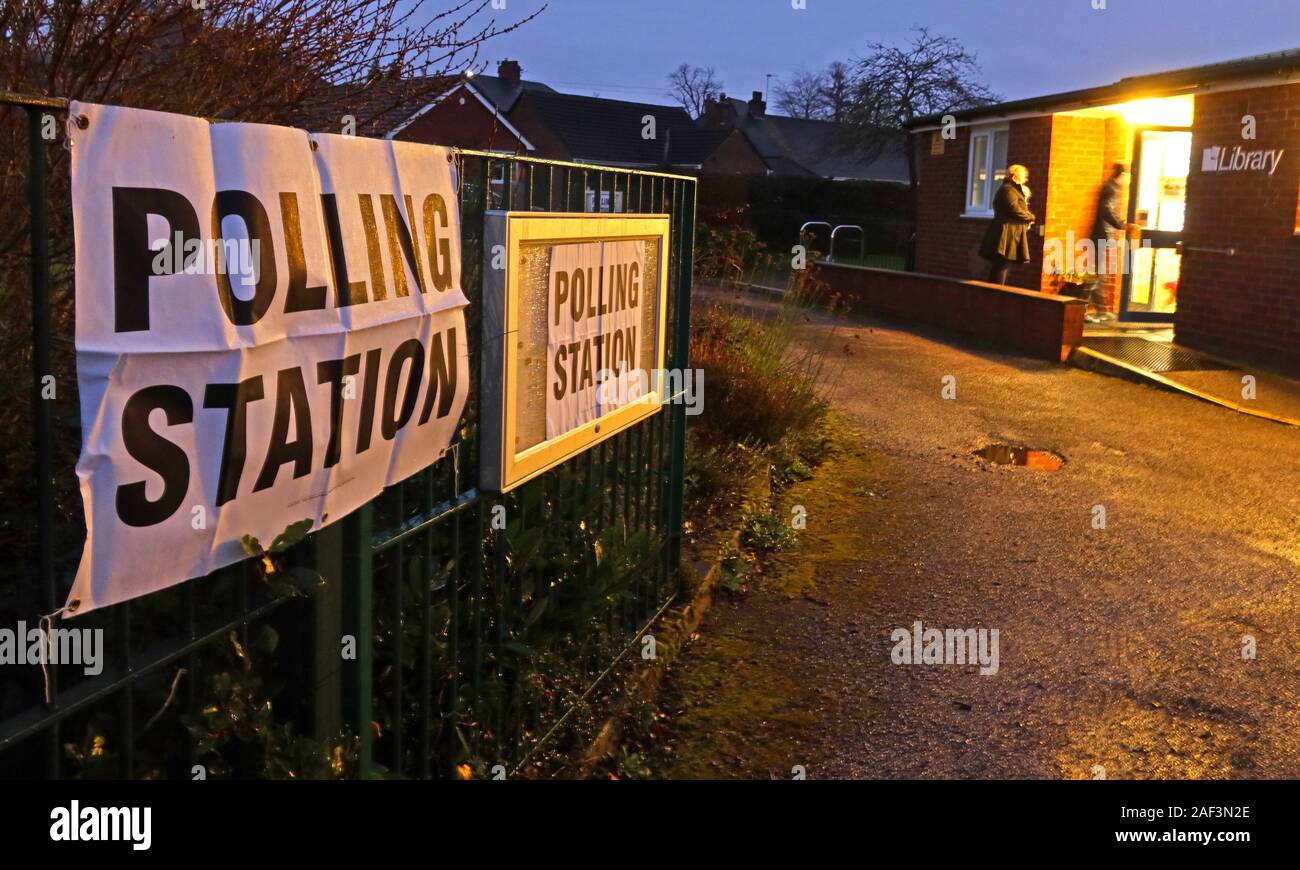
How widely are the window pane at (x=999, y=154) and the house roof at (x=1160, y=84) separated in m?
0.45

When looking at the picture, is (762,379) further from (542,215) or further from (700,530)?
(542,215)

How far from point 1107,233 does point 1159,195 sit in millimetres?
922

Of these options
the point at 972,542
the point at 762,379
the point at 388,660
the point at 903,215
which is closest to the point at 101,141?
the point at 388,660

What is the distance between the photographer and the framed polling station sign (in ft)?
12.4

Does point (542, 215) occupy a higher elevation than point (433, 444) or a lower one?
higher

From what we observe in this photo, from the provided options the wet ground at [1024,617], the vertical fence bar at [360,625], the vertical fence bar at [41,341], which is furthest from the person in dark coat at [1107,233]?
the vertical fence bar at [41,341]

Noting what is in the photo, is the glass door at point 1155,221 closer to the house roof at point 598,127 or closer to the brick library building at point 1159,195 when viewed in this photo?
the brick library building at point 1159,195

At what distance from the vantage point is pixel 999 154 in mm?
20141

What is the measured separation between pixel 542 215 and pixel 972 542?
411 centimetres

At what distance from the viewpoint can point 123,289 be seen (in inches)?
82.7

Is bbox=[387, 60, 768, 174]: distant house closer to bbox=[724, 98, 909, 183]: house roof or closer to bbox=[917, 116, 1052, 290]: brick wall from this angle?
bbox=[724, 98, 909, 183]: house roof

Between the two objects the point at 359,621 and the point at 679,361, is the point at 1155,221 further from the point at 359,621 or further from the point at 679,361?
the point at 359,621

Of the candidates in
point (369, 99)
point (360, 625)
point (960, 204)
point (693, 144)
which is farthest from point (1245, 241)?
point (693, 144)
